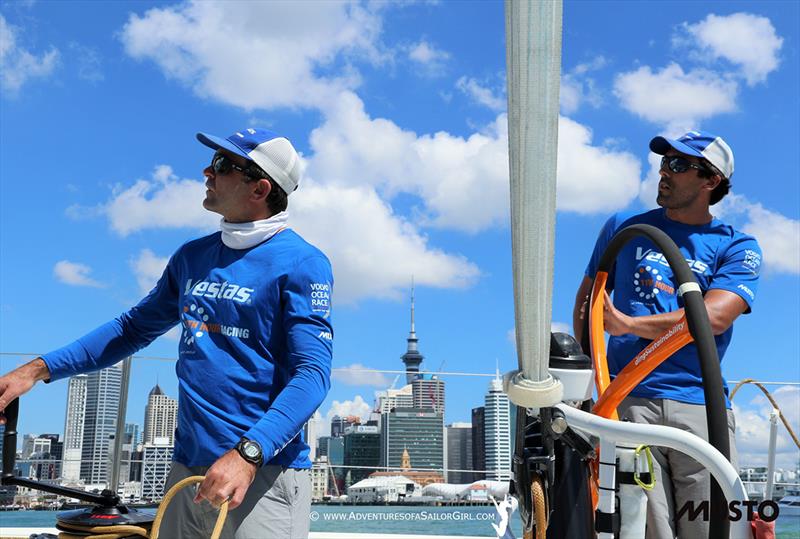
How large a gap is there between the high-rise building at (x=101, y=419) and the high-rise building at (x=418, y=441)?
5.58 ft

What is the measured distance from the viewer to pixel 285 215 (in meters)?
1.87

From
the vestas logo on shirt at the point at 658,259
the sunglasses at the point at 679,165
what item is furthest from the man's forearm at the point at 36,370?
the sunglasses at the point at 679,165

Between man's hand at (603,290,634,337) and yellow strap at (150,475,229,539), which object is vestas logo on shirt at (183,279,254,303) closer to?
yellow strap at (150,475,229,539)

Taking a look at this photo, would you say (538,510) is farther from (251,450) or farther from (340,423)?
(340,423)

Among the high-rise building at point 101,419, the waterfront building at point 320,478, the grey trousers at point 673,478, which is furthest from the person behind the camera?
the waterfront building at point 320,478

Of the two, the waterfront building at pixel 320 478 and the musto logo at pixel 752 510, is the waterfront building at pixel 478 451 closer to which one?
the waterfront building at pixel 320 478

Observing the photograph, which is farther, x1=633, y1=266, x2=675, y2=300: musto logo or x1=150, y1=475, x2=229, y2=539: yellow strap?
x1=633, y1=266, x2=675, y2=300: musto logo

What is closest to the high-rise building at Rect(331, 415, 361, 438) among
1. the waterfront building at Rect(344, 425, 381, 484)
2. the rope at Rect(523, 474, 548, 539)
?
the waterfront building at Rect(344, 425, 381, 484)

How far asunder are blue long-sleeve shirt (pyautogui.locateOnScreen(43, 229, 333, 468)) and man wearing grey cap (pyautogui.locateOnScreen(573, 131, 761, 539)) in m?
0.67

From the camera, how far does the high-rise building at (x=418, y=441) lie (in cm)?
496

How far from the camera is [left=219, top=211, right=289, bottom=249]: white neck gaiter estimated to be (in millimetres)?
1792

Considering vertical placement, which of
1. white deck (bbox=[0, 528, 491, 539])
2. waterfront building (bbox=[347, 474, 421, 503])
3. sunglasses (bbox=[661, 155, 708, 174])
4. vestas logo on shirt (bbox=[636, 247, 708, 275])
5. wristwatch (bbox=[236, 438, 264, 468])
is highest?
sunglasses (bbox=[661, 155, 708, 174])

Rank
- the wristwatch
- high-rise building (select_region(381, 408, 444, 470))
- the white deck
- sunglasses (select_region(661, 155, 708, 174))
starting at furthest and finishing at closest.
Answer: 1. high-rise building (select_region(381, 408, 444, 470))
2. the white deck
3. sunglasses (select_region(661, 155, 708, 174))
4. the wristwatch

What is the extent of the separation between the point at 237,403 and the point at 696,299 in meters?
1.05
